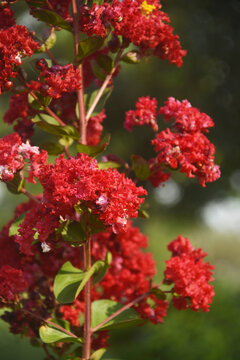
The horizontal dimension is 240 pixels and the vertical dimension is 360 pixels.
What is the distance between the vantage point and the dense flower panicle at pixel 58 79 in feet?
4.66

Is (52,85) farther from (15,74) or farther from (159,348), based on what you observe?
(159,348)

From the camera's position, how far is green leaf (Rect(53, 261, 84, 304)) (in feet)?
4.68

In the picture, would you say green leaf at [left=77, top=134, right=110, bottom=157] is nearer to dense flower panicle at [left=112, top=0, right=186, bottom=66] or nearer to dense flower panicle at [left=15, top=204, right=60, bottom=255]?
dense flower panicle at [left=15, top=204, right=60, bottom=255]

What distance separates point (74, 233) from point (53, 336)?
1.33 feet

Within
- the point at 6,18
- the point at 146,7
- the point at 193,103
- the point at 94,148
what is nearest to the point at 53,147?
the point at 94,148

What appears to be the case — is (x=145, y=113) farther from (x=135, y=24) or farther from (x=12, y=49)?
(x=12, y=49)

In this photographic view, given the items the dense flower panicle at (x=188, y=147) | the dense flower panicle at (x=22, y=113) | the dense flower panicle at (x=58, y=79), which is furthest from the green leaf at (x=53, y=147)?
the dense flower panicle at (x=188, y=147)

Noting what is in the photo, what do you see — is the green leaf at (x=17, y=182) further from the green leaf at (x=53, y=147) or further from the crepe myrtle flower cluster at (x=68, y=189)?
the green leaf at (x=53, y=147)

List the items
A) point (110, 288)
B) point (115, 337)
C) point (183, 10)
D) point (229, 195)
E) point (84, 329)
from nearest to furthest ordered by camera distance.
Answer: point (84, 329)
point (110, 288)
point (115, 337)
point (183, 10)
point (229, 195)

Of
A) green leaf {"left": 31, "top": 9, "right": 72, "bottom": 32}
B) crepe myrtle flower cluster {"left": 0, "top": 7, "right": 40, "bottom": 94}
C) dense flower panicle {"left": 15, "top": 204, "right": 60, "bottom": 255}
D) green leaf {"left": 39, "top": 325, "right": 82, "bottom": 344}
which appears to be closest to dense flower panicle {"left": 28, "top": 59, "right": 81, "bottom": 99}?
crepe myrtle flower cluster {"left": 0, "top": 7, "right": 40, "bottom": 94}

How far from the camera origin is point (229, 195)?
11930 millimetres

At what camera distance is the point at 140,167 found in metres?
1.67

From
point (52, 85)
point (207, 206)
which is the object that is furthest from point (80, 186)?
point (207, 206)

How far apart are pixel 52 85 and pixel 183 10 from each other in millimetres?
10527
